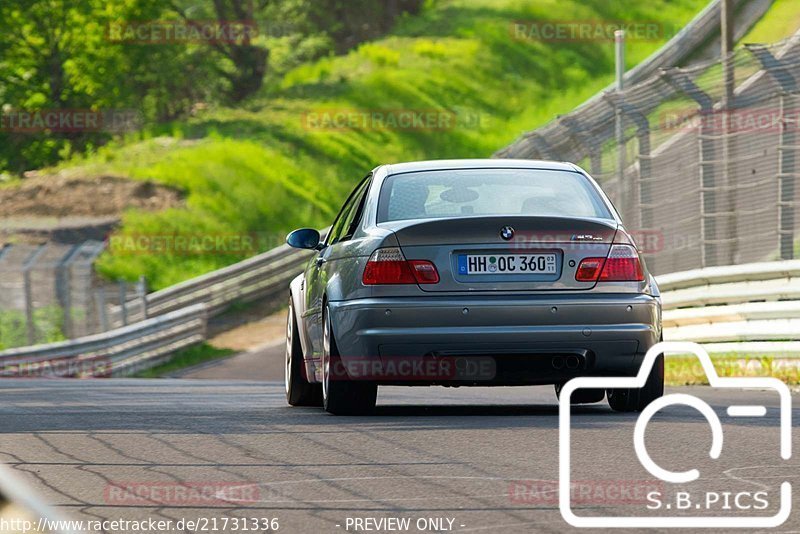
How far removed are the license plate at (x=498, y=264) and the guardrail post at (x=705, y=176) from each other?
8902mm

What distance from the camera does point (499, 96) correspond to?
60688 mm

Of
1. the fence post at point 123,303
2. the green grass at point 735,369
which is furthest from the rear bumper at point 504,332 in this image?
the fence post at point 123,303

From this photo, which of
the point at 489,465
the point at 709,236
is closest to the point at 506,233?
the point at 489,465

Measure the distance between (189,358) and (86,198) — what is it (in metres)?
16.1

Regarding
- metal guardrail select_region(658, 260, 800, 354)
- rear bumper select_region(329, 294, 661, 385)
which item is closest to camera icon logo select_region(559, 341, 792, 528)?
rear bumper select_region(329, 294, 661, 385)

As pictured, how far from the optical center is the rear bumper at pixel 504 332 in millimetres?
9250

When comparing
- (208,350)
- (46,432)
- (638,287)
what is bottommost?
(208,350)

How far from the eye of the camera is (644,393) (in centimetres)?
998

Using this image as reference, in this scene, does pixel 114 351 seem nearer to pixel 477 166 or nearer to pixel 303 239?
pixel 303 239

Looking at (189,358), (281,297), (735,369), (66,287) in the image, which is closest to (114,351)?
(66,287)

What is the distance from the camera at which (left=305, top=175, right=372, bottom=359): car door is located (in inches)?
407

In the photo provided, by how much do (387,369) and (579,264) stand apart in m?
1.21

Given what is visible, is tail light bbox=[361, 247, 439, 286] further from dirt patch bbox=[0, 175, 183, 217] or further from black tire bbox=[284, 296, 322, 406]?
dirt patch bbox=[0, 175, 183, 217]

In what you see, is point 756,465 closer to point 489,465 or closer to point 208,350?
point 489,465
